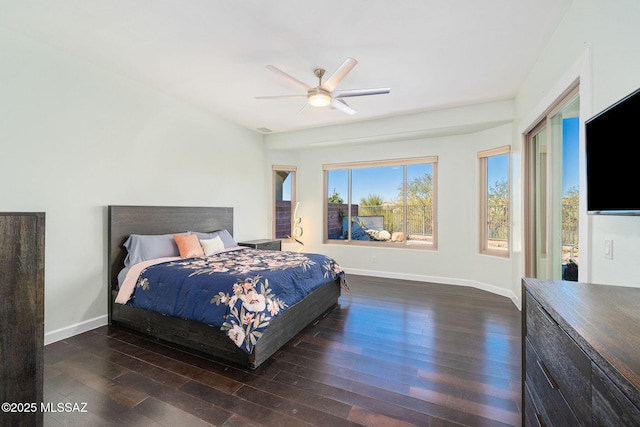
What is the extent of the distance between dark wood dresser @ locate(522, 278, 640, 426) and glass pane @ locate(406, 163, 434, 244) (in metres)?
3.82

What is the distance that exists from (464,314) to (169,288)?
3.33 m

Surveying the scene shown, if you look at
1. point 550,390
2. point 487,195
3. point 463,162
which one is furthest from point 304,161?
point 550,390

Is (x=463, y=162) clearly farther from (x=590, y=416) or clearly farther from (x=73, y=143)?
(x=73, y=143)

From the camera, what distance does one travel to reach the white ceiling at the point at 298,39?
84.9 inches

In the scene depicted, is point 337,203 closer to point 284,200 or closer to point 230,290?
point 284,200

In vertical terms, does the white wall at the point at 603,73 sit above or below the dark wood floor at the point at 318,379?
above

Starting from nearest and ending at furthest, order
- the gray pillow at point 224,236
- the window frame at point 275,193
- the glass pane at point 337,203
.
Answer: the gray pillow at point 224,236 → the glass pane at point 337,203 → the window frame at point 275,193

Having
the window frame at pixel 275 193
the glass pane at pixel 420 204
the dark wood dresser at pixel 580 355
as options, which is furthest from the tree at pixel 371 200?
the dark wood dresser at pixel 580 355

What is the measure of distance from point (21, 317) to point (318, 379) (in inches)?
69.5

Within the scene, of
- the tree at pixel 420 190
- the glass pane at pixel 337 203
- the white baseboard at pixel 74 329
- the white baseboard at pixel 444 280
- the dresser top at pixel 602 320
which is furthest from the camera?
the glass pane at pixel 337 203

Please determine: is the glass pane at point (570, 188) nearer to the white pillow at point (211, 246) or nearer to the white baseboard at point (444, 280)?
the white baseboard at point (444, 280)

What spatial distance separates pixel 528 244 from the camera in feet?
11.5

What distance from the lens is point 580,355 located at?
809 mm

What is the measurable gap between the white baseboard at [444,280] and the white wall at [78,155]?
3.49 m
